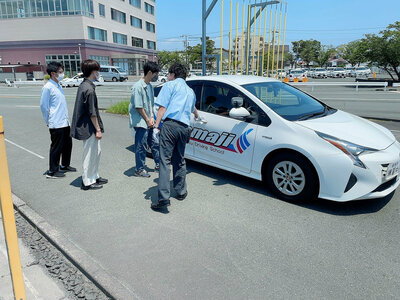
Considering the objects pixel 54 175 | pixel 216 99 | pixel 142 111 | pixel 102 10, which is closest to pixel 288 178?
pixel 216 99

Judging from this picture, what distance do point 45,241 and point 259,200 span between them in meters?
2.68

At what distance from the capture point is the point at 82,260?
118 inches

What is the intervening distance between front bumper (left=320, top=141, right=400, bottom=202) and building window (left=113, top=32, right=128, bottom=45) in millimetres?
57016

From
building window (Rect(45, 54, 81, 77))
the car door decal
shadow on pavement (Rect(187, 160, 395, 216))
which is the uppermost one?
building window (Rect(45, 54, 81, 77))

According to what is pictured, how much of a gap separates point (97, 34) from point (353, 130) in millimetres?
52376

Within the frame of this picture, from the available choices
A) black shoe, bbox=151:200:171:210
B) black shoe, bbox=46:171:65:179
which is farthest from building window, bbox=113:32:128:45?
black shoe, bbox=151:200:171:210

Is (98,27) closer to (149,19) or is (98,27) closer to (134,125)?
(149,19)

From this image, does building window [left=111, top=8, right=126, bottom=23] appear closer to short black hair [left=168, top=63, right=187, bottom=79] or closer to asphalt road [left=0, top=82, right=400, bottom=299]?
asphalt road [left=0, top=82, right=400, bottom=299]

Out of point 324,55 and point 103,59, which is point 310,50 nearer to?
point 324,55

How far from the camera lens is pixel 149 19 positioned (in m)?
67.2

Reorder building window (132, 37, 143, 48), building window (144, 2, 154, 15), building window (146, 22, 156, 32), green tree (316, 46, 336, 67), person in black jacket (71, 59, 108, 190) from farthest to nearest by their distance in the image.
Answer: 1. green tree (316, 46, 336, 67)
2. building window (146, 22, 156, 32)
3. building window (144, 2, 154, 15)
4. building window (132, 37, 143, 48)
5. person in black jacket (71, 59, 108, 190)

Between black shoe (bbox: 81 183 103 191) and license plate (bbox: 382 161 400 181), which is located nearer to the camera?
license plate (bbox: 382 161 400 181)

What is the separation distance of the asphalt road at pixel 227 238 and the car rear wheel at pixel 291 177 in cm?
16

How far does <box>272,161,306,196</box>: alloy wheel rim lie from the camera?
400 cm
